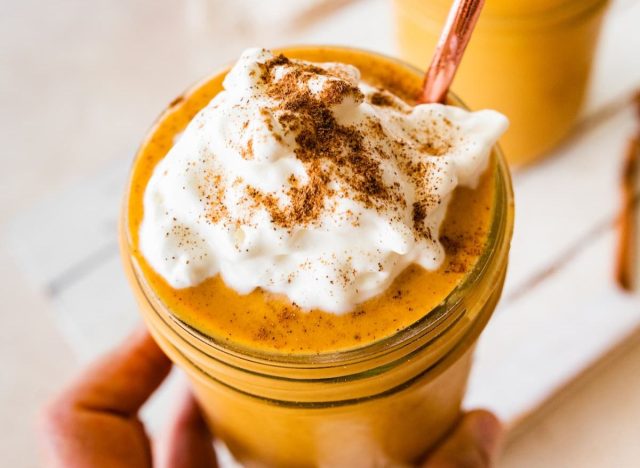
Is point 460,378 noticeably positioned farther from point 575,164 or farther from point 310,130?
point 575,164

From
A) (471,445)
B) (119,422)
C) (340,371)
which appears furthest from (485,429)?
(119,422)

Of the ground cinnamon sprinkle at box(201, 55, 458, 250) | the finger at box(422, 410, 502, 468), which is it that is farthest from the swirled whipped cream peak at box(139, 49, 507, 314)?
the finger at box(422, 410, 502, 468)

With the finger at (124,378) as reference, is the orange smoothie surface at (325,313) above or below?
above

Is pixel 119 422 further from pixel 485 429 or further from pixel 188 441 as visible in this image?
pixel 485 429

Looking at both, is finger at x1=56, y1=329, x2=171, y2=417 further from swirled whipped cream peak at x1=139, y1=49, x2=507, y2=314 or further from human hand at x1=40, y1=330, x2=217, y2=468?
swirled whipped cream peak at x1=139, y1=49, x2=507, y2=314

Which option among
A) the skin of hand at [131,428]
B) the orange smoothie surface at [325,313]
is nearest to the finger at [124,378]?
the skin of hand at [131,428]

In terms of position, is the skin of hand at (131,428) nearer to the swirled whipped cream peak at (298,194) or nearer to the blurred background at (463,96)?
the blurred background at (463,96)

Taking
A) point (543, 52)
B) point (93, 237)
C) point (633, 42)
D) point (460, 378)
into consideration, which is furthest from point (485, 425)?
point (633, 42)
